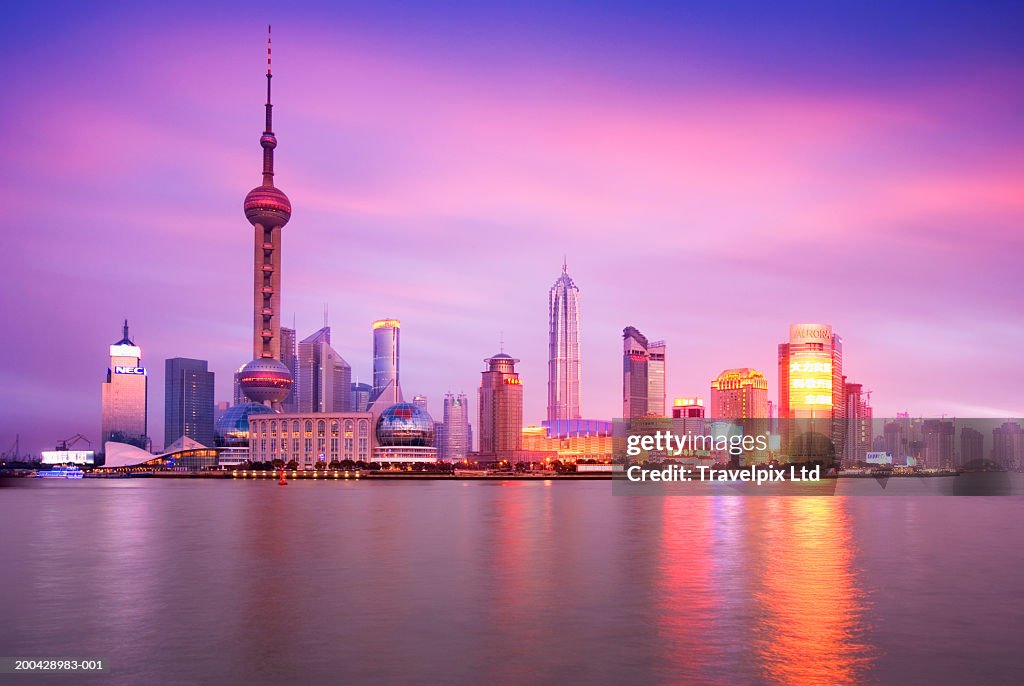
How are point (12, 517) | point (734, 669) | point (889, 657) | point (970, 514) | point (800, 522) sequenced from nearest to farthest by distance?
point (734, 669) < point (889, 657) < point (800, 522) < point (12, 517) < point (970, 514)

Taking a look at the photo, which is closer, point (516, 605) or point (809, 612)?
point (809, 612)

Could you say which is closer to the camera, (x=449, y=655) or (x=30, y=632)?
(x=449, y=655)

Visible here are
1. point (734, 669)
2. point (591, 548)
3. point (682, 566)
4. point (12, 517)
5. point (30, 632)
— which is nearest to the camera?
point (734, 669)

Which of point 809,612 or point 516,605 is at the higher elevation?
point 809,612

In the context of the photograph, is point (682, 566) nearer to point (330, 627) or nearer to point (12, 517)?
point (330, 627)

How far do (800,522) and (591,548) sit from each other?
39.9 meters

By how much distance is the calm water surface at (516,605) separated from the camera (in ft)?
95.0

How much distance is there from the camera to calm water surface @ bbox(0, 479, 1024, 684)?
2897cm

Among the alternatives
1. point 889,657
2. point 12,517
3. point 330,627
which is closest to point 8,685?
point 330,627

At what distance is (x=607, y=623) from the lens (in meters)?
36.4

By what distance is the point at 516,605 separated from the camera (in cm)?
4066

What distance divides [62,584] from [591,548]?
34.7 m

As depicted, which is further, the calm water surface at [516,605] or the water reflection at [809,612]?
the calm water surface at [516,605]

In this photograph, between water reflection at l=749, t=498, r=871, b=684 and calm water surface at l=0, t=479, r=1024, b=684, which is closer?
water reflection at l=749, t=498, r=871, b=684
